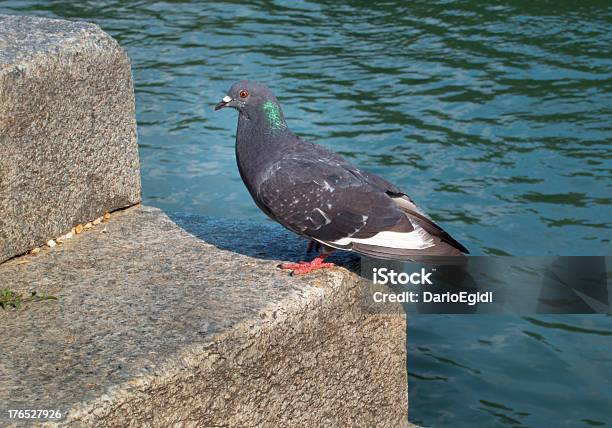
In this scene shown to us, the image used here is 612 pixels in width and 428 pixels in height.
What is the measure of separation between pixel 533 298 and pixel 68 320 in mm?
3328

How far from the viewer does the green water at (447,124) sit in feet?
19.7

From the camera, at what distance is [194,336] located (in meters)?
3.96

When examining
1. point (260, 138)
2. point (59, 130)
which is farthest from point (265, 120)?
point (59, 130)

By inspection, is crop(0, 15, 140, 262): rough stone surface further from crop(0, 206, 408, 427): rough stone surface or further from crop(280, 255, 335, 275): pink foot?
crop(280, 255, 335, 275): pink foot

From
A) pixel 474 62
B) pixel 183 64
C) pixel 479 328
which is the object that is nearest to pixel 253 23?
pixel 183 64

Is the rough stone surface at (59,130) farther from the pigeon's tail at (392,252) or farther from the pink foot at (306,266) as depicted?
the pigeon's tail at (392,252)

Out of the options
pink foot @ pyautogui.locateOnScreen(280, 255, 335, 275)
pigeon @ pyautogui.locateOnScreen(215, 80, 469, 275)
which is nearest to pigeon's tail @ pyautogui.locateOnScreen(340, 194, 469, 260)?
pigeon @ pyautogui.locateOnScreen(215, 80, 469, 275)

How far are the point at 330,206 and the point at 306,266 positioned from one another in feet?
0.98

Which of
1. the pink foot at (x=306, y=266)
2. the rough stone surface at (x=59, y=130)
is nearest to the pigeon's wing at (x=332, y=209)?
the pink foot at (x=306, y=266)

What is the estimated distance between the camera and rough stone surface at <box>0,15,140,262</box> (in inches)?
183

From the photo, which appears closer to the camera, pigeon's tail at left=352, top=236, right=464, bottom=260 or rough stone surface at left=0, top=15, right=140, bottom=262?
pigeon's tail at left=352, top=236, right=464, bottom=260

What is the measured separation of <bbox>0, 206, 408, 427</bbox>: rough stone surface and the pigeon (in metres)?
0.20

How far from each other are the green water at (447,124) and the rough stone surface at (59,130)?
7.20 feet

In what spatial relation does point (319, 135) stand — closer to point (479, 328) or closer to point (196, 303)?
point (479, 328)
